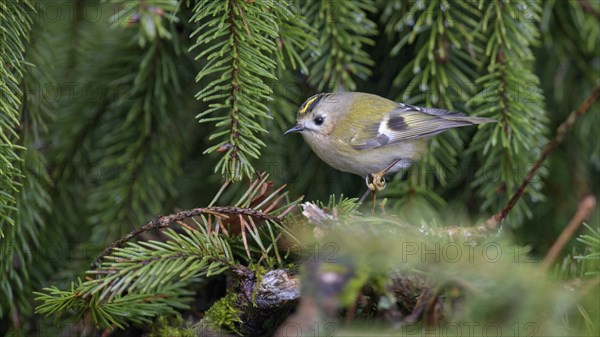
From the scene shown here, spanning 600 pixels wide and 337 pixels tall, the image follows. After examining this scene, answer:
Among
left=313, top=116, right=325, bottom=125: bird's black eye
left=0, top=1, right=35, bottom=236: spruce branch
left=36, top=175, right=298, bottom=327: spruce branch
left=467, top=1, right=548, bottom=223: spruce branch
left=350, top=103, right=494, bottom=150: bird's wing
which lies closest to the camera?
left=36, top=175, right=298, bottom=327: spruce branch

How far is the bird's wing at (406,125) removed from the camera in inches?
84.4

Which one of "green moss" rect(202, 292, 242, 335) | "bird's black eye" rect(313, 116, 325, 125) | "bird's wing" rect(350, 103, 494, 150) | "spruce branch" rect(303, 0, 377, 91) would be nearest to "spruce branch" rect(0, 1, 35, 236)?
"green moss" rect(202, 292, 242, 335)

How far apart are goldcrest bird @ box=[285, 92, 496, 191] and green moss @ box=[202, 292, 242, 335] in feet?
2.62

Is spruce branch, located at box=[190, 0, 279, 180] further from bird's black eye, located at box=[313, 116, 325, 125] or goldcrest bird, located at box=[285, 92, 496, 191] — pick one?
bird's black eye, located at box=[313, 116, 325, 125]

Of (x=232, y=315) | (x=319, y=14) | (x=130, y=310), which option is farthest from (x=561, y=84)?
(x=130, y=310)

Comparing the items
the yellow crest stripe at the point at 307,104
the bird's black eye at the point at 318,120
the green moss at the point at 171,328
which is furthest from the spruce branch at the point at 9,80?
the bird's black eye at the point at 318,120

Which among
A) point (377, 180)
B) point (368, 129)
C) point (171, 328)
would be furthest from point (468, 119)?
point (171, 328)

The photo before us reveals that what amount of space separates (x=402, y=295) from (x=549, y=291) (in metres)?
0.37

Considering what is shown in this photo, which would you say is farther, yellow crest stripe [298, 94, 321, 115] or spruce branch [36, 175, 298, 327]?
yellow crest stripe [298, 94, 321, 115]

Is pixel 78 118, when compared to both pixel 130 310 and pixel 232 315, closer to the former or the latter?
pixel 130 310

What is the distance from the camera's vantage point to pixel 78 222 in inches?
89.4

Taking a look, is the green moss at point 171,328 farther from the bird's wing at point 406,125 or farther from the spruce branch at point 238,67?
the bird's wing at point 406,125

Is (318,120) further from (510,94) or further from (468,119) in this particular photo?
(510,94)

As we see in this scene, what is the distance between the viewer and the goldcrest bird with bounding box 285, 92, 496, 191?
2.24 metres
